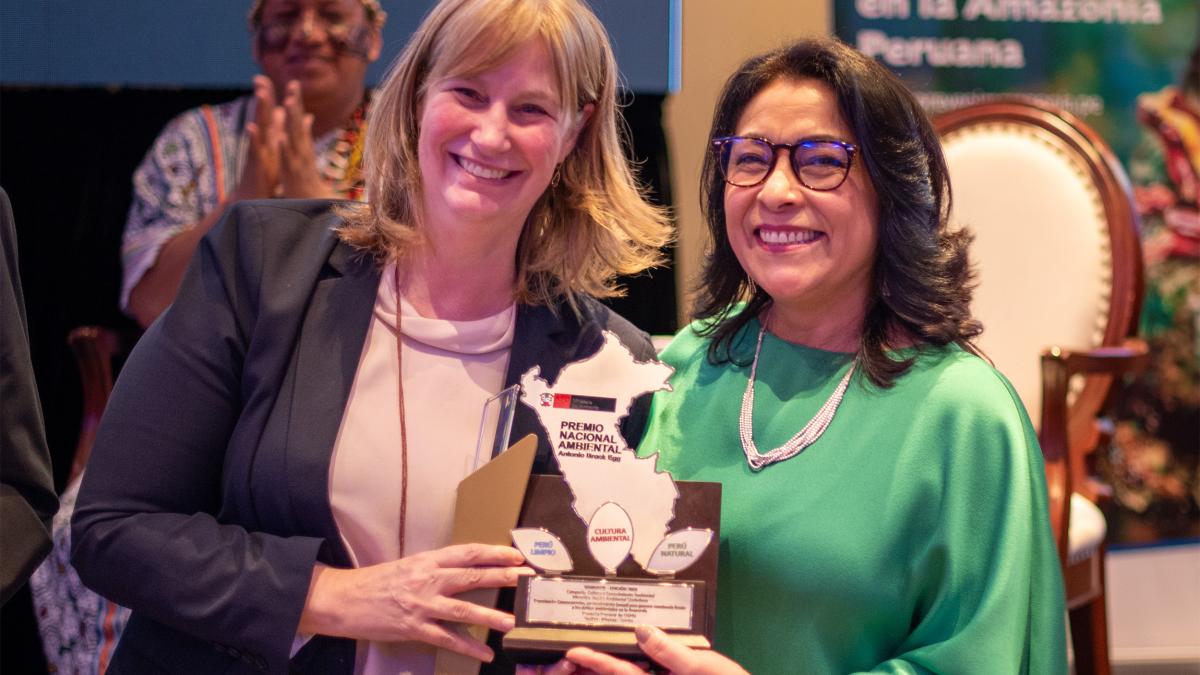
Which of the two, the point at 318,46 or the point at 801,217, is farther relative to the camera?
the point at 318,46

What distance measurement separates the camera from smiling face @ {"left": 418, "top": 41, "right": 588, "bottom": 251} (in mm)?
1820

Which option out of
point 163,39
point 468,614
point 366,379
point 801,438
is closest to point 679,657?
point 468,614

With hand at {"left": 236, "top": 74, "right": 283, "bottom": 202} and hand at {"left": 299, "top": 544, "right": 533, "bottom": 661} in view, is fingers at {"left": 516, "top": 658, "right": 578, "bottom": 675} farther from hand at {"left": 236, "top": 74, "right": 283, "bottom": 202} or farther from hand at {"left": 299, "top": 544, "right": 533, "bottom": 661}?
hand at {"left": 236, "top": 74, "right": 283, "bottom": 202}

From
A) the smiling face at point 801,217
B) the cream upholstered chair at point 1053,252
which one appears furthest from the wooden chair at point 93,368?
the cream upholstered chair at point 1053,252

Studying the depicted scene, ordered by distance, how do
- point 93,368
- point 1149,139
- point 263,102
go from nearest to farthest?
point 263,102, point 93,368, point 1149,139

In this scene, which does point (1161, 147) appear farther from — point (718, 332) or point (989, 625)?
point (989, 625)

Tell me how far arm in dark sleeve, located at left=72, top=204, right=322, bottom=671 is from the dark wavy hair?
0.84m

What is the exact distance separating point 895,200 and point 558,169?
627 mm

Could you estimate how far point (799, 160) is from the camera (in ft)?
5.57

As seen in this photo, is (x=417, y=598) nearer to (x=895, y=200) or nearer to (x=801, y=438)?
(x=801, y=438)

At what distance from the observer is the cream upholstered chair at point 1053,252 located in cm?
309

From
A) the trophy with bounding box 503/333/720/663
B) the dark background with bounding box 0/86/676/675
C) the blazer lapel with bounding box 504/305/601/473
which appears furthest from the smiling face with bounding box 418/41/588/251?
the dark background with bounding box 0/86/676/675

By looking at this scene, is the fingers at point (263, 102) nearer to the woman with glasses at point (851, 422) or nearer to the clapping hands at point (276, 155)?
the clapping hands at point (276, 155)

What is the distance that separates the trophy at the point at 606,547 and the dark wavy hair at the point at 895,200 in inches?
14.4
